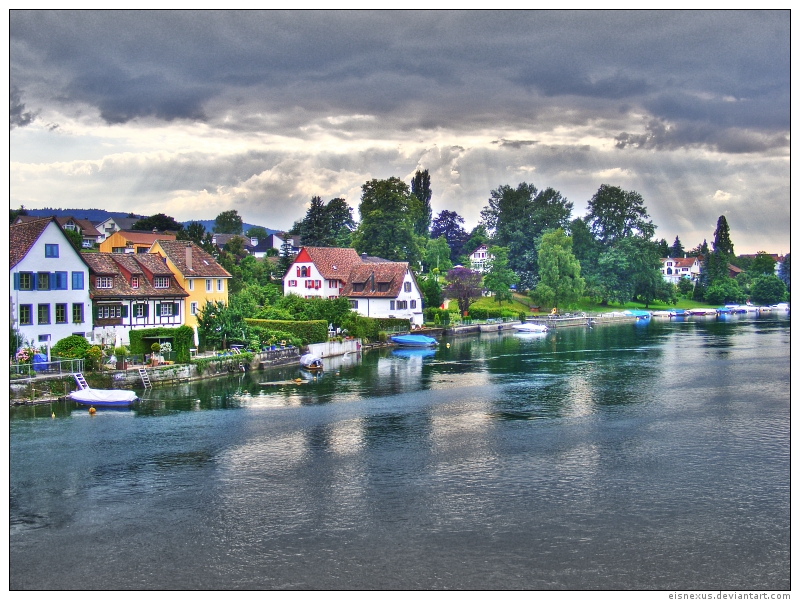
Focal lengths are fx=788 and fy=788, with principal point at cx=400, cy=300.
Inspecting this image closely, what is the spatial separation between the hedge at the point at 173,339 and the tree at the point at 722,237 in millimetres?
129619

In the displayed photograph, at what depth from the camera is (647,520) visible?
2556 centimetres

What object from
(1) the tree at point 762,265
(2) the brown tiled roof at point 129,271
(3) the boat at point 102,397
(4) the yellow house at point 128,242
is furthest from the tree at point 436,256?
(3) the boat at point 102,397

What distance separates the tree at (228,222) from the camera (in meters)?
183

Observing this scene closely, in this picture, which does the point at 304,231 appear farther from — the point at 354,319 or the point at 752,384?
the point at 752,384

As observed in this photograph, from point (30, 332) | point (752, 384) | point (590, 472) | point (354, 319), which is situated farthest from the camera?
point (354, 319)

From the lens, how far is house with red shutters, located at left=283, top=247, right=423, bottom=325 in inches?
3457

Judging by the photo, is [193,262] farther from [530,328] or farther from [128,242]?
[530,328]

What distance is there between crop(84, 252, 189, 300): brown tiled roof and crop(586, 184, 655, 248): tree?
9839 cm

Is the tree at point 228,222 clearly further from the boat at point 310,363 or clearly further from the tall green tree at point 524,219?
the boat at point 310,363

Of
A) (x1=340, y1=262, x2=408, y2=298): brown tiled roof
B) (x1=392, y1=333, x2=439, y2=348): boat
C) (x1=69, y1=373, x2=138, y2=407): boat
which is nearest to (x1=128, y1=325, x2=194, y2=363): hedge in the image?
(x1=69, y1=373, x2=138, y2=407): boat

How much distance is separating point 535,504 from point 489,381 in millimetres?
26906

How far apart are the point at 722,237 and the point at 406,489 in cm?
14626

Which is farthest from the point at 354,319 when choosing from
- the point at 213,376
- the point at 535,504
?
the point at 535,504

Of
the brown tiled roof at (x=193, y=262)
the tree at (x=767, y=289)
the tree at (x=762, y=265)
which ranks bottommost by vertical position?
the tree at (x=767, y=289)
